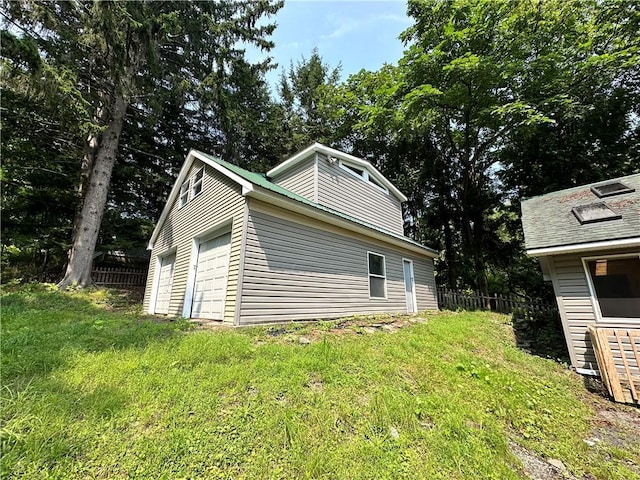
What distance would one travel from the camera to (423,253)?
11883 mm

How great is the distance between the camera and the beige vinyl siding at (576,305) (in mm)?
5152

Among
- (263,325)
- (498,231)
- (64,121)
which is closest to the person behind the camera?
(263,325)

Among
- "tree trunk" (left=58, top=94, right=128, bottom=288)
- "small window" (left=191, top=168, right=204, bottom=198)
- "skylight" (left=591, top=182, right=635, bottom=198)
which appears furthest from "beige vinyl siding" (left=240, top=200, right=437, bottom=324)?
"tree trunk" (left=58, top=94, right=128, bottom=288)

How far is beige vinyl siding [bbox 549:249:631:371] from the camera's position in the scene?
5152 mm

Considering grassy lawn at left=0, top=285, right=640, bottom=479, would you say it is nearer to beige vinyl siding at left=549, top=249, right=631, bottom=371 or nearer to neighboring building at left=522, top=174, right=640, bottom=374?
beige vinyl siding at left=549, top=249, right=631, bottom=371

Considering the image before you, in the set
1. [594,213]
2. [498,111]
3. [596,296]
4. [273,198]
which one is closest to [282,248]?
[273,198]

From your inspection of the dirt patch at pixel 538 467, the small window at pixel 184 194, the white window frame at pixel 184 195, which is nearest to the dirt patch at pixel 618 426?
the dirt patch at pixel 538 467

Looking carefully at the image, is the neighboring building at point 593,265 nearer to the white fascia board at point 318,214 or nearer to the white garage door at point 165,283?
the white fascia board at point 318,214

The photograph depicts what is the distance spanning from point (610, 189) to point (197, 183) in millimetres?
11886

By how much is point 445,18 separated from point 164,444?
662 inches

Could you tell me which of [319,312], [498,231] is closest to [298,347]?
[319,312]

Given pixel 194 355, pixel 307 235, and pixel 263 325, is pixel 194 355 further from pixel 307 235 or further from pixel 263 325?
pixel 307 235

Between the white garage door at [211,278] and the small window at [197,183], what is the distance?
1.93m

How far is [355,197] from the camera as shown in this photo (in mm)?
10625
